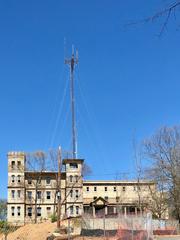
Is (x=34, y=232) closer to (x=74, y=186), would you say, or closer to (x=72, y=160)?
(x=74, y=186)

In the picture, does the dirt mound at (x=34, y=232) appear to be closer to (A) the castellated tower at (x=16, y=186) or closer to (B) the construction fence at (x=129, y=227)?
(B) the construction fence at (x=129, y=227)

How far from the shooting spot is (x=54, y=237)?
42.7m

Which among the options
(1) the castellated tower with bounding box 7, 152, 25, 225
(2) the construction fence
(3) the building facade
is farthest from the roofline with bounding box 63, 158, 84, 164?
(2) the construction fence

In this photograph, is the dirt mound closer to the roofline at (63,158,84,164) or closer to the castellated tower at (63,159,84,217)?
the castellated tower at (63,159,84,217)

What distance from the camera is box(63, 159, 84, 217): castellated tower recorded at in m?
88.2

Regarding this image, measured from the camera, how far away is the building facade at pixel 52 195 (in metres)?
88.4

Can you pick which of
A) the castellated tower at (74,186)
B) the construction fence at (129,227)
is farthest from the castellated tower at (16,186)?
the construction fence at (129,227)

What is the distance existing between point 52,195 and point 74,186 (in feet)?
16.6

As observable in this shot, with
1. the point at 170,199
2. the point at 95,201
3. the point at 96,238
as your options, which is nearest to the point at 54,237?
the point at 96,238

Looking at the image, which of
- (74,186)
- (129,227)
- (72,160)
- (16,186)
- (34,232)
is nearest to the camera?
(129,227)

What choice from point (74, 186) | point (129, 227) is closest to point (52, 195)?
point (74, 186)

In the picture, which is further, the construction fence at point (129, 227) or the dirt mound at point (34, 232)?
the dirt mound at point (34, 232)

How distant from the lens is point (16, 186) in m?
89.9

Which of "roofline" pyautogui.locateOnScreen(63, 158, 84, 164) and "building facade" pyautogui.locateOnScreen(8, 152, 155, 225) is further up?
"roofline" pyautogui.locateOnScreen(63, 158, 84, 164)
